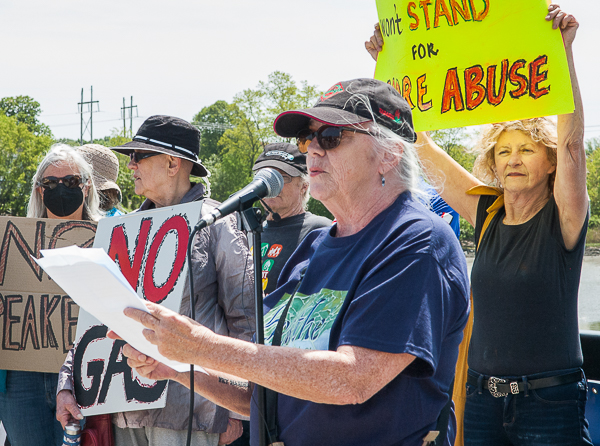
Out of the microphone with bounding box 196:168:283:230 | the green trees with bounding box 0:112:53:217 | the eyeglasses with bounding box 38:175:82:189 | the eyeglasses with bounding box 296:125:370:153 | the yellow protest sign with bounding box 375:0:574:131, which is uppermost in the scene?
the green trees with bounding box 0:112:53:217

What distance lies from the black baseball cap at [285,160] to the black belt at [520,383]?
77.7 inches

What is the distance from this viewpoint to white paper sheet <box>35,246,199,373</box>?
131 cm

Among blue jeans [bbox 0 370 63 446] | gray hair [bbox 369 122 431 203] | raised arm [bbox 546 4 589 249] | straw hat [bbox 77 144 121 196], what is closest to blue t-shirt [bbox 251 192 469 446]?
gray hair [bbox 369 122 431 203]

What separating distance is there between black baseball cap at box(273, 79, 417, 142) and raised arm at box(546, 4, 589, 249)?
1.00 metres

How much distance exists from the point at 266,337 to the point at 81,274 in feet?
2.05

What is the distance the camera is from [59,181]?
3.32 m

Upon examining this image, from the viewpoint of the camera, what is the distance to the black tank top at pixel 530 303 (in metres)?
2.34

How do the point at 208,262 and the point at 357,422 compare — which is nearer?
the point at 357,422

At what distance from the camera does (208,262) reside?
254 cm

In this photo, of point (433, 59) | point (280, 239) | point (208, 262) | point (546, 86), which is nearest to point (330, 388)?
point (208, 262)

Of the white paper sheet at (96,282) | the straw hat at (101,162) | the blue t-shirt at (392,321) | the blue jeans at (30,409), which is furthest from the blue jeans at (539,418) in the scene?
the straw hat at (101,162)

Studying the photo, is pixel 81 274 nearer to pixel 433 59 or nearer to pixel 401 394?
pixel 401 394

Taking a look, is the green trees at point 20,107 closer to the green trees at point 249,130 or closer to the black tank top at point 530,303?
the green trees at point 249,130

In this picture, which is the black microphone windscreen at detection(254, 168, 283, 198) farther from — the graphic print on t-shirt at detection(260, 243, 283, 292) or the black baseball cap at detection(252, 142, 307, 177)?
the black baseball cap at detection(252, 142, 307, 177)
